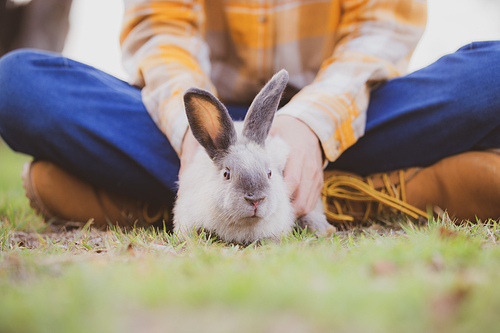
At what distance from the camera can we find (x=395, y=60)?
328cm

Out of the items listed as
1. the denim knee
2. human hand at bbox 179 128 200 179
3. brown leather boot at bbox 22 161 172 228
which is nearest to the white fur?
human hand at bbox 179 128 200 179

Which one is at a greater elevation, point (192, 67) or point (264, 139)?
point (192, 67)

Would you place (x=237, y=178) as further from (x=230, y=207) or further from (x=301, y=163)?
(x=301, y=163)

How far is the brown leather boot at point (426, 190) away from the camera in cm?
266

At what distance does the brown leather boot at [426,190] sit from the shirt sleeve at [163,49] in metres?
1.45

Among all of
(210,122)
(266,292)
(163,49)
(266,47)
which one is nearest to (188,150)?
(210,122)

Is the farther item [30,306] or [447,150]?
[447,150]

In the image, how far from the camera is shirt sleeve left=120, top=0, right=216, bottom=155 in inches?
119

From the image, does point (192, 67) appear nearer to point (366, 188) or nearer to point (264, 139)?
point (264, 139)

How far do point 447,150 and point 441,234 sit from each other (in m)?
1.42

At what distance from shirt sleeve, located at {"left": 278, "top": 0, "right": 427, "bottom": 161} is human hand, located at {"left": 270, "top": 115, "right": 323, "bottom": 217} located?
8cm

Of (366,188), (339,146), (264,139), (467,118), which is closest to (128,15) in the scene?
(264,139)

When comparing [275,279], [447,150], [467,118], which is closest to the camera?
[275,279]

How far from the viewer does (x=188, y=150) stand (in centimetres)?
264
